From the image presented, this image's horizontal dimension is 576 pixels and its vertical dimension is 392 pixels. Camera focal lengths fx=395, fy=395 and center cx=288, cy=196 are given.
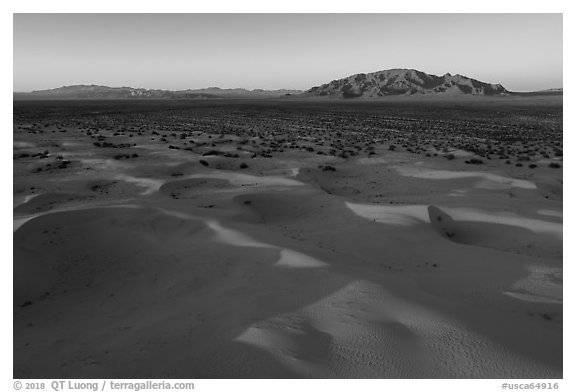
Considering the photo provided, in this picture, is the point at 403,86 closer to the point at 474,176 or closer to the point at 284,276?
the point at 474,176

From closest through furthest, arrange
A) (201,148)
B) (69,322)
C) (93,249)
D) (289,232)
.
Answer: (69,322), (93,249), (289,232), (201,148)

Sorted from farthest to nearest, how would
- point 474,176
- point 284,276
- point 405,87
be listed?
point 405,87 < point 474,176 < point 284,276

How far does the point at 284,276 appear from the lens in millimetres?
6996

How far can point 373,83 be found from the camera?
18775cm

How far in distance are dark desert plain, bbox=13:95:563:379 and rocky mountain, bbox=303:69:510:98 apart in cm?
15646

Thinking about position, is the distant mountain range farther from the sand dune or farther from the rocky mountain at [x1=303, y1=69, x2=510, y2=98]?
the sand dune

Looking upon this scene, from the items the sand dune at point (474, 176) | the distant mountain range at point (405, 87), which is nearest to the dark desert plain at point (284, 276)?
Result: the sand dune at point (474, 176)

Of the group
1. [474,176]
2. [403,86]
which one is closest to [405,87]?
[403,86]

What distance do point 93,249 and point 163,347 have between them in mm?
4801

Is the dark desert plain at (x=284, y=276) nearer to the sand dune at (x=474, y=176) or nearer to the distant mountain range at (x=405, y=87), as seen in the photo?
the sand dune at (x=474, y=176)

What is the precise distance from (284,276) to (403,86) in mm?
184470
